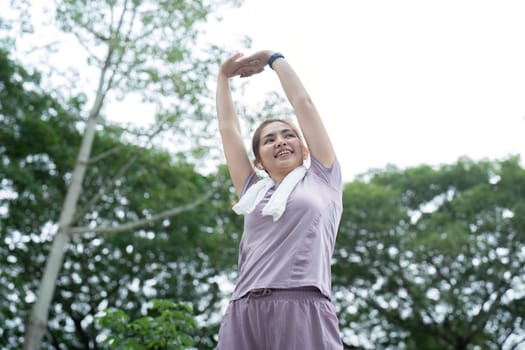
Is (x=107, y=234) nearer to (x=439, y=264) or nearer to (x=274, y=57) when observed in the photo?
(x=439, y=264)

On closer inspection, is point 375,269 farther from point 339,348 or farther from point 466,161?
point 339,348

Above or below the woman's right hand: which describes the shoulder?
below

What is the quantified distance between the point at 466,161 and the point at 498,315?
354 centimetres

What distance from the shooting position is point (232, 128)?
6.45ft

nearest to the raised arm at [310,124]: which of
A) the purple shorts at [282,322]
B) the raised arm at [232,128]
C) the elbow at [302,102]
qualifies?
the elbow at [302,102]

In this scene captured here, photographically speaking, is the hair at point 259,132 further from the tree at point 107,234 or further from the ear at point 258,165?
the tree at point 107,234

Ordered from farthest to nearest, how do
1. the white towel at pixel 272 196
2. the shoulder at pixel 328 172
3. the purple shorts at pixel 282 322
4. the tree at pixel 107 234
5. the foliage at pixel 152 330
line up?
the tree at pixel 107 234
the foliage at pixel 152 330
the shoulder at pixel 328 172
the white towel at pixel 272 196
the purple shorts at pixel 282 322

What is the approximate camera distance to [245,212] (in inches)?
67.7

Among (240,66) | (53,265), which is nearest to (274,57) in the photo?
(240,66)

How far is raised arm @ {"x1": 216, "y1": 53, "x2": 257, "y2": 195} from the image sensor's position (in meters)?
1.89

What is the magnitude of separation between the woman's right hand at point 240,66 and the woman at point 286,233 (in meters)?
0.07

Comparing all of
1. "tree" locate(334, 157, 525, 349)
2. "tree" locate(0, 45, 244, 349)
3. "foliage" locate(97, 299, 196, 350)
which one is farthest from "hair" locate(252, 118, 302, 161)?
"tree" locate(334, 157, 525, 349)

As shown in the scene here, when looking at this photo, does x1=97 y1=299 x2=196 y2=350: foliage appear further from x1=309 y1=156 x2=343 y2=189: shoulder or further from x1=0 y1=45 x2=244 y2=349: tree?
x1=0 y1=45 x2=244 y2=349: tree

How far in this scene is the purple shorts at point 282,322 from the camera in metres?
1.46
